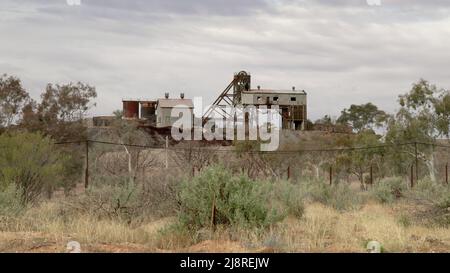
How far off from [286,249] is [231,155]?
108ft

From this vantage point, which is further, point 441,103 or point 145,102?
point 145,102

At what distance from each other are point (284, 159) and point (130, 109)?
33405mm

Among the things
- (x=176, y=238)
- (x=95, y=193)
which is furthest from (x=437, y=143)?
(x=176, y=238)

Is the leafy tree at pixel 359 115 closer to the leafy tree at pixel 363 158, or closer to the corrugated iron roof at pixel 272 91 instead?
the corrugated iron roof at pixel 272 91

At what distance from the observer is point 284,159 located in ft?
140

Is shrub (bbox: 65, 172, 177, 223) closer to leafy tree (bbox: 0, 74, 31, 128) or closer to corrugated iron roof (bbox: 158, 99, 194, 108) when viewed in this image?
leafy tree (bbox: 0, 74, 31, 128)

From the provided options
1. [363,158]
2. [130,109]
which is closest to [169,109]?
[130,109]

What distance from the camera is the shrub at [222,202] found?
12492mm

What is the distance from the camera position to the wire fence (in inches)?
1475

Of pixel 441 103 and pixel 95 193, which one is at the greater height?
pixel 441 103

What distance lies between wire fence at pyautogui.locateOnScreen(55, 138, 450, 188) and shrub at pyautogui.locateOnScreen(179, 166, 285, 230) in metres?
22.6

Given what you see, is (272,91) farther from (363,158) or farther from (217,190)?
(217,190)
